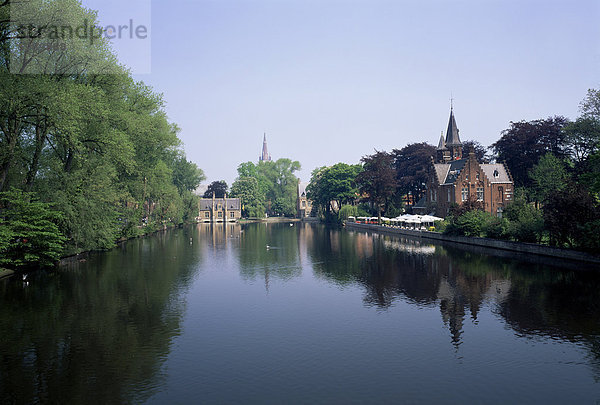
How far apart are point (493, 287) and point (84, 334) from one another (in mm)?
20805

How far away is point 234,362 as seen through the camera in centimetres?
1461

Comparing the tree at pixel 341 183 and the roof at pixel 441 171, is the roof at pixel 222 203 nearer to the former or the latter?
the tree at pixel 341 183

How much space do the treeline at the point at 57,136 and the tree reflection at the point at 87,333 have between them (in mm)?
3518

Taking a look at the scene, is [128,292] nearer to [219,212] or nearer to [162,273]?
[162,273]

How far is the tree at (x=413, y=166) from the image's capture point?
90113 mm

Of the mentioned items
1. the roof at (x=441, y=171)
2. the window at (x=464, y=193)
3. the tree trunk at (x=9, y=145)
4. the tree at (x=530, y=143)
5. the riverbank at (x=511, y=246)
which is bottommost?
the riverbank at (x=511, y=246)

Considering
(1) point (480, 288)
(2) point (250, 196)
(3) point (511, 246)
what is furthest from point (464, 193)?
(2) point (250, 196)

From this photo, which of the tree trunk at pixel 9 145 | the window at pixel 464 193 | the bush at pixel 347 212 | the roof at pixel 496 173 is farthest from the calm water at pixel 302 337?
the bush at pixel 347 212

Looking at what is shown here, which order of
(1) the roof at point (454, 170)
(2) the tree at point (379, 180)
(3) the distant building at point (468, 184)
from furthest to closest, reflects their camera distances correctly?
1. (2) the tree at point (379, 180)
2. (1) the roof at point (454, 170)
3. (3) the distant building at point (468, 184)

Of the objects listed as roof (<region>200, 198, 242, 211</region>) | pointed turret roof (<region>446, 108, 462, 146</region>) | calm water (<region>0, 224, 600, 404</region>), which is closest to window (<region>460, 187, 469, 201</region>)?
pointed turret roof (<region>446, 108, 462, 146</region>)

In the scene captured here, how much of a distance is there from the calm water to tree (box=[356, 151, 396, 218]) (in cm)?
5416

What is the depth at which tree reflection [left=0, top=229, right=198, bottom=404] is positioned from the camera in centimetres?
1254

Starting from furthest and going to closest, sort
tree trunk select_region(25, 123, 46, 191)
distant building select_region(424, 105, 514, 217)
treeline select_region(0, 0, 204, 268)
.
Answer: distant building select_region(424, 105, 514, 217) → tree trunk select_region(25, 123, 46, 191) → treeline select_region(0, 0, 204, 268)

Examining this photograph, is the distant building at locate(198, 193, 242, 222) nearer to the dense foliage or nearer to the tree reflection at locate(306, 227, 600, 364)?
the dense foliage
